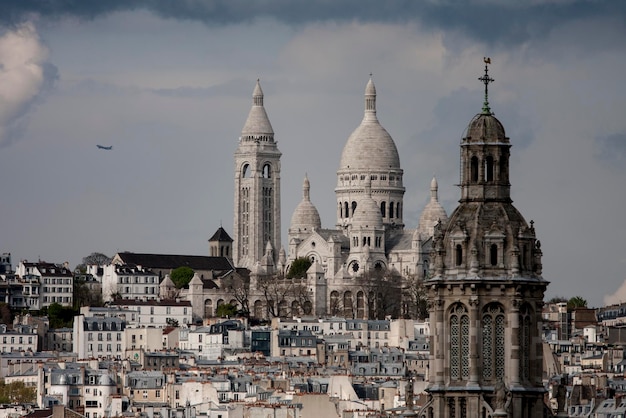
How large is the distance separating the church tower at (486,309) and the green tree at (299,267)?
164039 mm

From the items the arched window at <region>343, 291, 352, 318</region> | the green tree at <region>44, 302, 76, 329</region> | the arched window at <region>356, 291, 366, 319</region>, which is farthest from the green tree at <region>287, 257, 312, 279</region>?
the green tree at <region>44, 302, 76, 329</region>

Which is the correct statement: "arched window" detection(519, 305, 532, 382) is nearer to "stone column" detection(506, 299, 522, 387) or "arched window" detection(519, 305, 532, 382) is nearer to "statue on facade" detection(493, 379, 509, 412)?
"stone column" detection(506, 299, 522, 387)

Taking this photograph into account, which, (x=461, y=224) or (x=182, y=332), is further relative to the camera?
(x=182, y=332)

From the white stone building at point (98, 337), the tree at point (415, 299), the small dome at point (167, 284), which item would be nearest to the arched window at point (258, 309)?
the small dome at point (167, 284)

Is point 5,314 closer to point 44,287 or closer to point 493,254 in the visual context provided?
point 44,287

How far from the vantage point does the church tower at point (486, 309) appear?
28609mm

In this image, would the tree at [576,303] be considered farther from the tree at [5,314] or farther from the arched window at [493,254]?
the arched window at [493,254]

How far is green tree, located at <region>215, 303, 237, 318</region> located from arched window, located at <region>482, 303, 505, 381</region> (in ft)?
477

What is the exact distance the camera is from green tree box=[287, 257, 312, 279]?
19412cm

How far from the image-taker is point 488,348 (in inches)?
1130

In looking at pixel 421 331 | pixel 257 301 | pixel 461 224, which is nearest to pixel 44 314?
pixel 257 301

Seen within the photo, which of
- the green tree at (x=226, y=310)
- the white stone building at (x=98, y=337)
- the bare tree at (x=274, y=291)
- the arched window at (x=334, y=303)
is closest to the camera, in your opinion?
the white stone building at (x=98, y=337)

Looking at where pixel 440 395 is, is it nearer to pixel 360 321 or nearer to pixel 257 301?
pixel 360 321

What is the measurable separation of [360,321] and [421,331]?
10.4 metres
